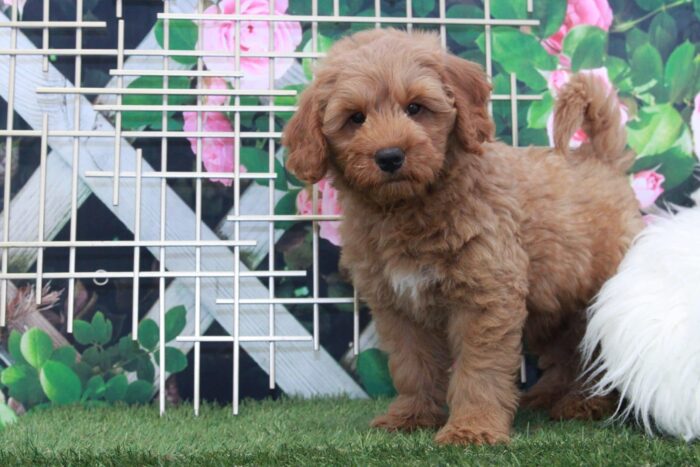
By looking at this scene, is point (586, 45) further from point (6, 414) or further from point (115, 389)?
point (6, 414)

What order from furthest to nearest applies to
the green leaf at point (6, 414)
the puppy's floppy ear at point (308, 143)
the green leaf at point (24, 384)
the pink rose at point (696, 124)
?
the pink rose at point (696, 124) < the green leaf at point (24, 384) < the green leaf at point (6, 414) < the puppy's floppy ear at point (308, 143)

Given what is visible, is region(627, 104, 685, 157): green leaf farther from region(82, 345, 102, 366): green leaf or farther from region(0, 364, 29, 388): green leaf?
region(0, 364, 29, 388): green leaf

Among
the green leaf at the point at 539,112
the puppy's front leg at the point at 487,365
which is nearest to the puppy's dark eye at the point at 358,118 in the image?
the puppy's front leg at the point at 487,365

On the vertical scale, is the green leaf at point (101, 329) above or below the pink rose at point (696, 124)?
below

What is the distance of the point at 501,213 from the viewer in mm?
2740

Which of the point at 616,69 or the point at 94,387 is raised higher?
the point at 616,69

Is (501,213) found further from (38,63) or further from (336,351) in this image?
(38,63)

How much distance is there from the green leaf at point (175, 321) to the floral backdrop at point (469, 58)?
0.08 m

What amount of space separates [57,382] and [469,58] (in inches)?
87.9

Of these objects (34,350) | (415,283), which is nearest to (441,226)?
(415,283)

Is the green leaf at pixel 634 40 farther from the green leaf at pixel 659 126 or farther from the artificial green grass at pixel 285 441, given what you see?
the artificial green grass at pixel 285 441

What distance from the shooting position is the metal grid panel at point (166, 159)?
10.9ft

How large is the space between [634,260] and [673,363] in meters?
0.47

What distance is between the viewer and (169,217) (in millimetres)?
3518
